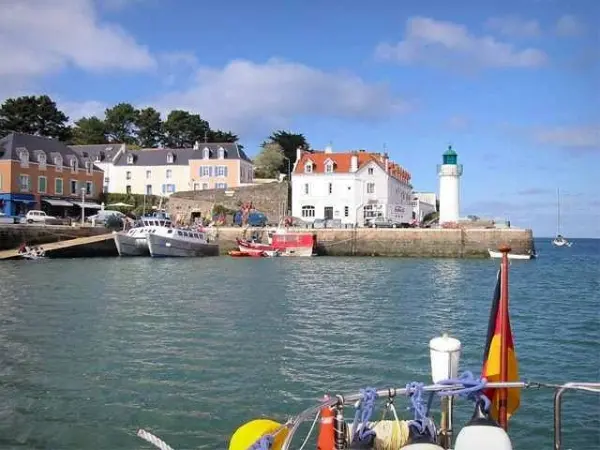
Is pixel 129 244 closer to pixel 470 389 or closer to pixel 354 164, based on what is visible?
pixel 354 164

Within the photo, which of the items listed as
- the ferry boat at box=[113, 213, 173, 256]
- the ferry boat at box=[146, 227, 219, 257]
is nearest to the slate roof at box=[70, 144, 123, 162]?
the ferry boat at box=[113, 213, 173, 256]

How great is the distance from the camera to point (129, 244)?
48625 mm

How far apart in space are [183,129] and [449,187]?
166 feet

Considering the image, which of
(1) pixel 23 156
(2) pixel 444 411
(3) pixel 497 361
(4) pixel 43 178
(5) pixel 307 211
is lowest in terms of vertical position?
(2) pixel 444 411

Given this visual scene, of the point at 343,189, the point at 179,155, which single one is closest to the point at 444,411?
the point at 343,189

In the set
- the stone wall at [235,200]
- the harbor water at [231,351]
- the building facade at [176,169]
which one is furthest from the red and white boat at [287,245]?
the harbor water at [231,351]

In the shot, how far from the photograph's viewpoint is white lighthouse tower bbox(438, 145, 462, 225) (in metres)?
58.8

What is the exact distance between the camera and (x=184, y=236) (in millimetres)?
49781

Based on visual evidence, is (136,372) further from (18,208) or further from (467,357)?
(18,208)

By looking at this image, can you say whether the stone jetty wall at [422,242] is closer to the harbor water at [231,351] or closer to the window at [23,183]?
the harbor water at [231,351]

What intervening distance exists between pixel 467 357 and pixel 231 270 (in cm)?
2443

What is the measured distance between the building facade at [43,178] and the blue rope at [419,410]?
187 feet

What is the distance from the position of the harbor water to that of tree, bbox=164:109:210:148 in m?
69.3

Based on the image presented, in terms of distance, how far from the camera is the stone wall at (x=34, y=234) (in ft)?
147
